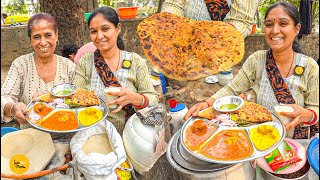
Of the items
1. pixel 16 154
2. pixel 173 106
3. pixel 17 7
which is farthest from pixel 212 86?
pixel 17 7

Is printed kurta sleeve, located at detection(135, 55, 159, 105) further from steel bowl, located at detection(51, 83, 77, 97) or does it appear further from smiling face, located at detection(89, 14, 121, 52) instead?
steel bowl, located at detection(51, 83, 77, 97)

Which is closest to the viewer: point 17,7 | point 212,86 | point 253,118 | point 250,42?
point 253,118

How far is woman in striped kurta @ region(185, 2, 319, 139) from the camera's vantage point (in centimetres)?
220

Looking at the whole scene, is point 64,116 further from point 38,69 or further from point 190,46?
point 190,46

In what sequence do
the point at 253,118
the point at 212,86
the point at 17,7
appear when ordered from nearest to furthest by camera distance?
the point at 253,118, the point at 212,86, the point at 17,7

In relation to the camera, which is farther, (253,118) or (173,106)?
(173,106)

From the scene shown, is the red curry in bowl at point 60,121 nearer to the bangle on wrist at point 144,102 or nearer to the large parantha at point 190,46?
the bangle on wrist at point 144,102

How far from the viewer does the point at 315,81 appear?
2.25 m

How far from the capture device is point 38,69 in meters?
2.65

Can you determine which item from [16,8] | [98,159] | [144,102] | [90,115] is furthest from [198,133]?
[16,8]

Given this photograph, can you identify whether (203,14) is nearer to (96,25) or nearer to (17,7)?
(96,25)

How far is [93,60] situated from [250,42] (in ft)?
18.5

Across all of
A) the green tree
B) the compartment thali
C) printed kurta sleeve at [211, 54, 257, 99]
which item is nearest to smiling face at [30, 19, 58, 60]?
the compartment thali

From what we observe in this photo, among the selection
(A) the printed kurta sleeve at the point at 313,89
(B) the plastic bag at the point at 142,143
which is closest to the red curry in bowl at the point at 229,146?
(B) the plastic bag at the point at 142,143
